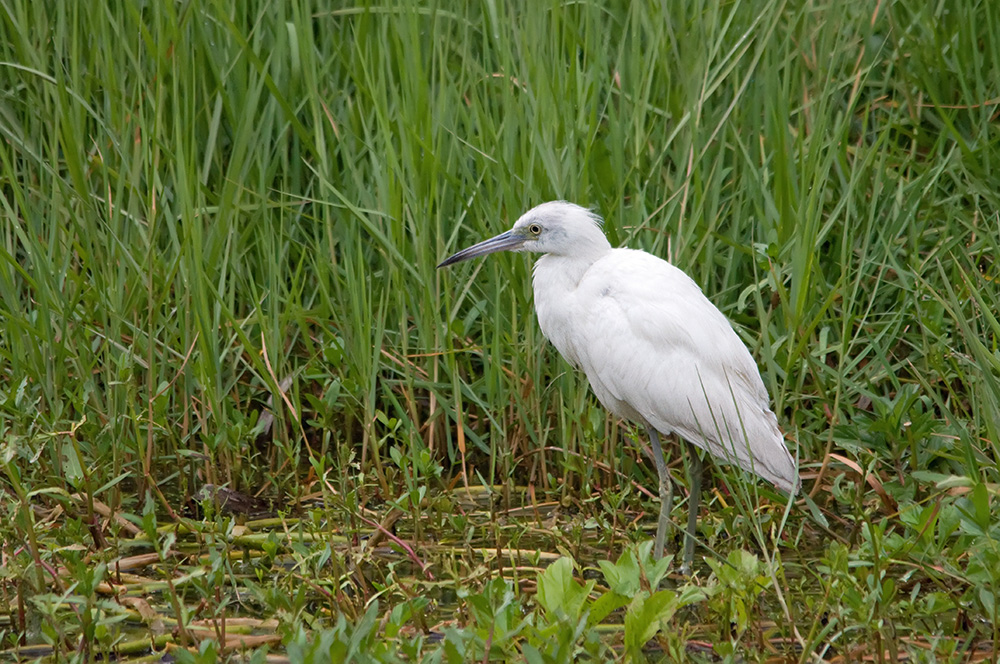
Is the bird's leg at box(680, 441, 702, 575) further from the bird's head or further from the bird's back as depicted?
the bird's head

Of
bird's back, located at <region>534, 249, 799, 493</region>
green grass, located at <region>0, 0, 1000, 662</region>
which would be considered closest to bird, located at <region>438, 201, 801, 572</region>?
bird's back, located at <region>534, 249, 799, 493</region>

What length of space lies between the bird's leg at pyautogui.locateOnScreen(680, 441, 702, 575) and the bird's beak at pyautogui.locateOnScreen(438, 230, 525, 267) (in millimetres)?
911

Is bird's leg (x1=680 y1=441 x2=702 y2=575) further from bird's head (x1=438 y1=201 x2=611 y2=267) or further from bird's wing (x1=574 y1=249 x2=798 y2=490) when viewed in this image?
bird's head (x1=438 y1=201 x2=611 y2=267)

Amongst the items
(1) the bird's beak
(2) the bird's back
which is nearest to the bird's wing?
(2) the bird's back

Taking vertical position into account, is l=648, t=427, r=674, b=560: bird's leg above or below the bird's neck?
below

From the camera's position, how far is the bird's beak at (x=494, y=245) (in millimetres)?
3832

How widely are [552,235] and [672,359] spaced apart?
563mm

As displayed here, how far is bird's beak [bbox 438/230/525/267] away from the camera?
3.83 m

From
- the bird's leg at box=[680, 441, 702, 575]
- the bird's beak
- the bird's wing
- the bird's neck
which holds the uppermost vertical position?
the bird's beak

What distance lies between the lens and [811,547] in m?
3.64

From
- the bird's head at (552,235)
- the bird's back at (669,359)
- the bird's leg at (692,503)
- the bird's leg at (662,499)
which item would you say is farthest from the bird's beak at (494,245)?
the bird's leg at (692,503)

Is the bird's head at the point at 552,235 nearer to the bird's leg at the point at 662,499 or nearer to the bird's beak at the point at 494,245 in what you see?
the bird's beak at the point at 494,245

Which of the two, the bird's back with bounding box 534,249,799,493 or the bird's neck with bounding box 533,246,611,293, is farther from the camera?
the bird's neck with bounding box 533,246,611,293

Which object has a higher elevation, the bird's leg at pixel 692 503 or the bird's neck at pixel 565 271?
the bird's neck at pixel 565 271
